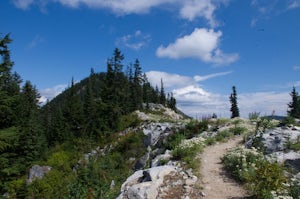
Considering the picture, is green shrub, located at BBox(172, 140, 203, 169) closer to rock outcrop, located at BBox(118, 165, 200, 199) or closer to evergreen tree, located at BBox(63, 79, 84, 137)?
rock outcrop, located at BBox(118, 165, 200, 199)

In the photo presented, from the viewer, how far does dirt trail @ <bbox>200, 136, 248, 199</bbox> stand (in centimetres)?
924

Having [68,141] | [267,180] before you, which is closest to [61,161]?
[68,141]

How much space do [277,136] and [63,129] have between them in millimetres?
48260

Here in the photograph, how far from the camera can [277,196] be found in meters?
7.56

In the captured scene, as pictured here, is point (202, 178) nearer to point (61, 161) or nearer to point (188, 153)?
point (188, 153)

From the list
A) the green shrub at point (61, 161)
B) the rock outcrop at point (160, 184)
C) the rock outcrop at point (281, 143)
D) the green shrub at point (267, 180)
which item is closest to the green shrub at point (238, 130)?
the rock outcrop at point (281, 143)

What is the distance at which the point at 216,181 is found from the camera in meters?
10.4

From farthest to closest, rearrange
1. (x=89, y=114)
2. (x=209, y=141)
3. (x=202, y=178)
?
(x=89, y=114), (x=209, y=141), (x=202, y=178)

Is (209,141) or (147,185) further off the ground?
(209,141)

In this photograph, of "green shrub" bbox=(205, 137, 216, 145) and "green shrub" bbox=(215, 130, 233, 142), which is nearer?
"green shrub" bbox=(205, 137, 216, 145)

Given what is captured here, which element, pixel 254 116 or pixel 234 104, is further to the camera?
pixel 234 104

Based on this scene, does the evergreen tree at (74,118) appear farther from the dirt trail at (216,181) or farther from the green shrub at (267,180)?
the green shrub at (267,180)

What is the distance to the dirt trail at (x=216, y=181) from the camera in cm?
924

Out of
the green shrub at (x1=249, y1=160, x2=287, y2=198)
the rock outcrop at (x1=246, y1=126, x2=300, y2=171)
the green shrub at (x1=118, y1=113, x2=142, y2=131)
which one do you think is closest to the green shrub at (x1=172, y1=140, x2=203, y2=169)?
the rock outcrop at (x1=246, y1=126, x2=300, y2=171)
